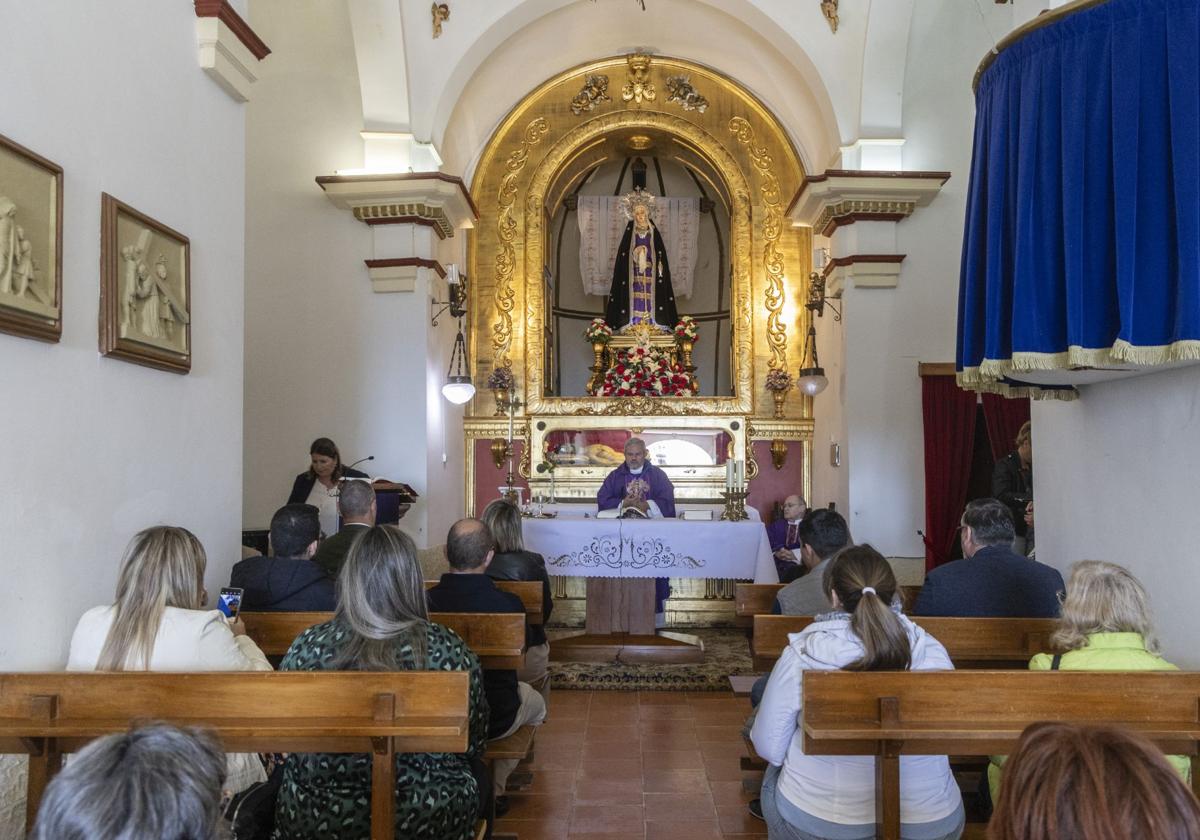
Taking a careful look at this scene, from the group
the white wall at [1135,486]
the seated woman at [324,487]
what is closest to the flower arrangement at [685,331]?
the seated woman at [324,487]

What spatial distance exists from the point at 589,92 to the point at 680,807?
7.71 m

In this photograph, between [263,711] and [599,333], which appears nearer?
[263,711]

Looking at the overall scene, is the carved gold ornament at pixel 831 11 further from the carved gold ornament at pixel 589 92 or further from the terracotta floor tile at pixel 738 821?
the terracotta floor tile at pixel 738 821

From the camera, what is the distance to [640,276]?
10.7 meters

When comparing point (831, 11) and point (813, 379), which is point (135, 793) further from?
point (831, 11)

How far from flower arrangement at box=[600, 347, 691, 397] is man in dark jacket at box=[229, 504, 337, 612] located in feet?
19.8

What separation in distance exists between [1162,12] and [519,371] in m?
7.25

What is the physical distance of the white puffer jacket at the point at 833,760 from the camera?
2.81 meters

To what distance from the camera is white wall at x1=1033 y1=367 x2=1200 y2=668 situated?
3855 millimetres

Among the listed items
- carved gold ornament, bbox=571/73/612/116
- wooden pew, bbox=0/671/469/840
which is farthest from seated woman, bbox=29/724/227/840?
carved gold ornament, bbox=571/73/612/116

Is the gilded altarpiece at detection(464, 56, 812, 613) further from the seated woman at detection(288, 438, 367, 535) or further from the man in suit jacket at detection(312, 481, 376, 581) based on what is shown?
the man in suit jacket at detection(312, 481, 376, 581)

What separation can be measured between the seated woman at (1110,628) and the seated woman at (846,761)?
0.91 ft

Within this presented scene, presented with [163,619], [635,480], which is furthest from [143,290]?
[635,480]

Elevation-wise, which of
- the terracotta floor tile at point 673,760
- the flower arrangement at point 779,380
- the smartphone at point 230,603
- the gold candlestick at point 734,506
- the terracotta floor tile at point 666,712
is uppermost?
the flower arrangement at point 779,380
